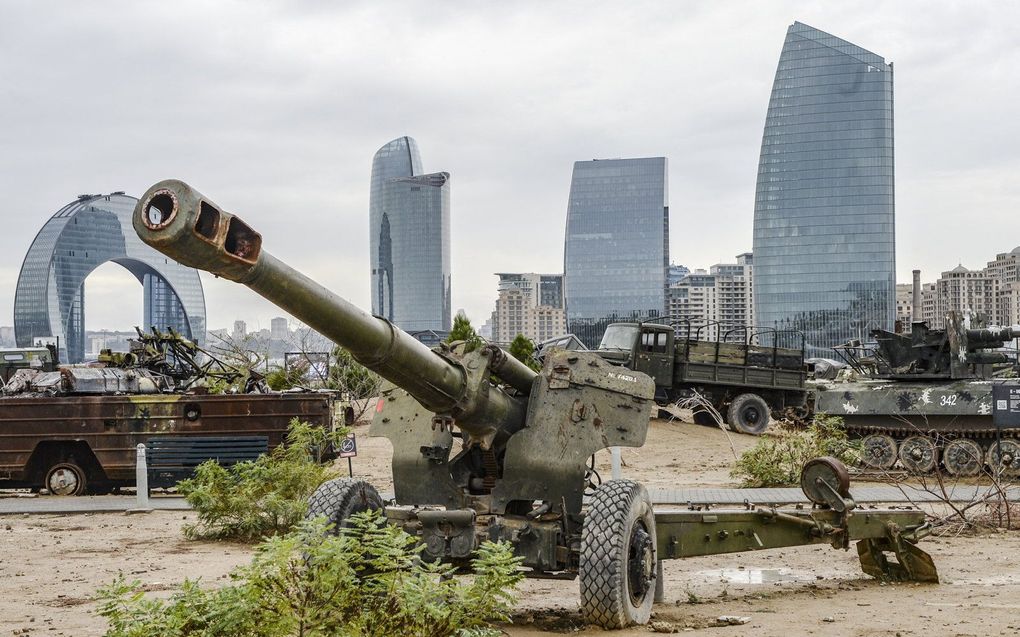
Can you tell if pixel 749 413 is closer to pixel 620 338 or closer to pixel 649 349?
pixel 649 349

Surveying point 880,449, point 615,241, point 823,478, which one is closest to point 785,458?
point 880,449

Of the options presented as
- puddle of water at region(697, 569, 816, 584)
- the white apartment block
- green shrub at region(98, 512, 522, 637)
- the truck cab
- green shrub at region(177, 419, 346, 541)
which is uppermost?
the white apartment block

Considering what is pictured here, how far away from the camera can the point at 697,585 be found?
9523 mm

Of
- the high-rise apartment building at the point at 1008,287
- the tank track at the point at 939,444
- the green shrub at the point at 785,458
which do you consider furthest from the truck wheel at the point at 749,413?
the high-rise apartment building at the point at 1008,287

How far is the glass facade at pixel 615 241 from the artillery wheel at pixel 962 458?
521ft

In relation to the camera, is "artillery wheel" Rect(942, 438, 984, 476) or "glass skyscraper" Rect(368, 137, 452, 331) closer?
"artillery wheel" Rect(942, 438, 984, 476)

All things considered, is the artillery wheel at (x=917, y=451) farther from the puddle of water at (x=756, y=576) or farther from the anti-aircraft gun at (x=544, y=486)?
the anti-aircraft gun at (x=544, y=486)

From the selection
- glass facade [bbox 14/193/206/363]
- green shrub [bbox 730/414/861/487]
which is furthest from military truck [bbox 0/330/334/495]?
glass facade [bbox 14/193/206/363]

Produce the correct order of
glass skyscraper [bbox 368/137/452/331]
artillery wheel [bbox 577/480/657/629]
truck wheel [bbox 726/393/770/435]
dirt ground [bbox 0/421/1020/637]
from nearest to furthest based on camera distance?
1. artillery wheel [bbox 577/480/657/629]
2. dirt ground [bbox 0/421/1020/637]
3. truck wheel [bbox 726/393/770/435]
4. glass skyscraper [bbox 368/137/452/331]

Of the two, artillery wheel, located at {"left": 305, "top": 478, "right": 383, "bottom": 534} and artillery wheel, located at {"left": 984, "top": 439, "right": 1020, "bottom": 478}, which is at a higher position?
artillery wheel, located at {"left": 305, "top": 478, "right": 383, "bottom": 534}

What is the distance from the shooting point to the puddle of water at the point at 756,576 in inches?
380

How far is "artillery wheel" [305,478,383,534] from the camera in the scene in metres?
7.71

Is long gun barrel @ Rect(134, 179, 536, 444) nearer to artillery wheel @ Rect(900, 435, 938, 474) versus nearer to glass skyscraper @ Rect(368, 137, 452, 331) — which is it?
artillery wheel @ Rect(900, 435, 938, 474)

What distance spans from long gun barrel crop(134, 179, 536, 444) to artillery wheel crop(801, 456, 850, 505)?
86.7 inches
